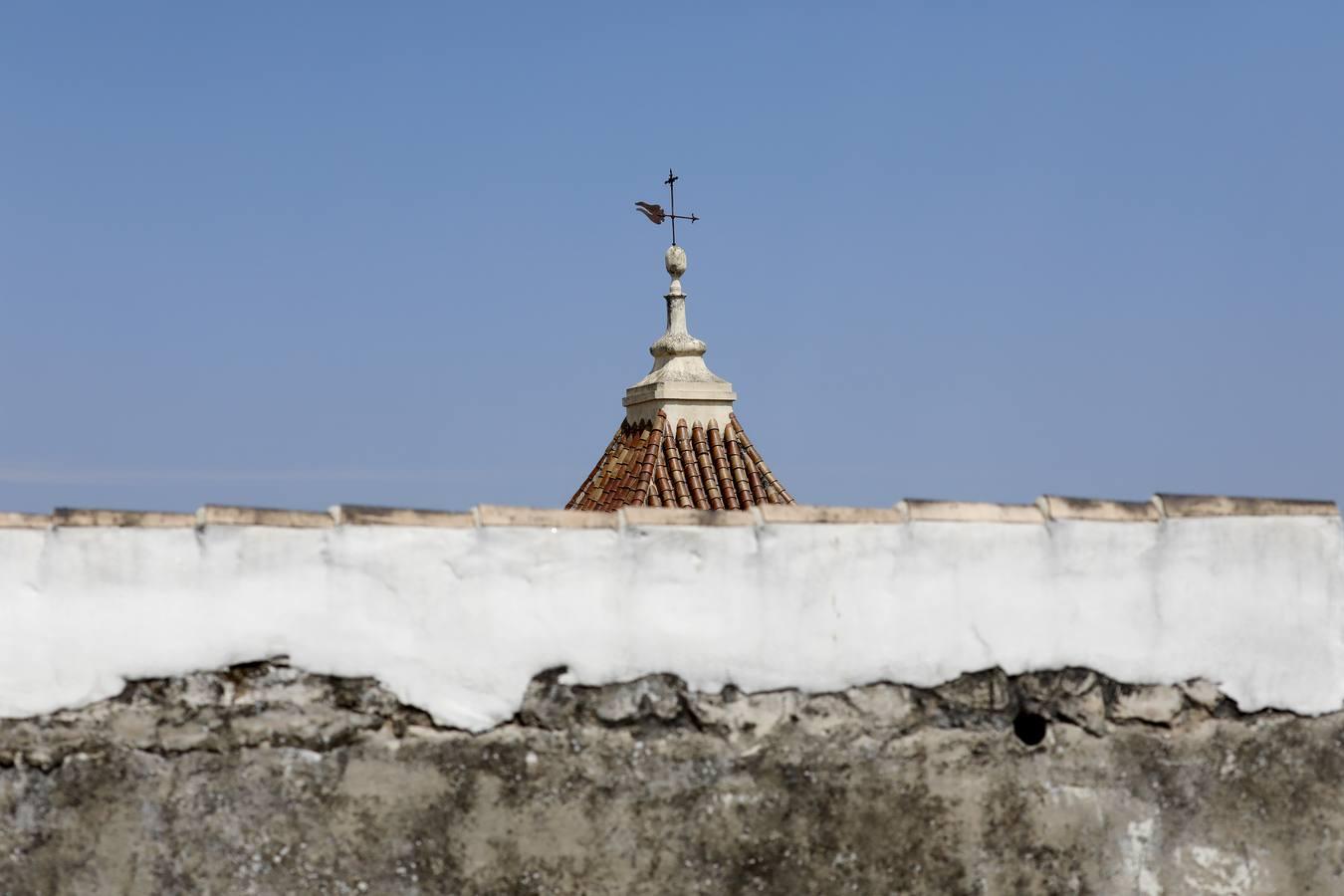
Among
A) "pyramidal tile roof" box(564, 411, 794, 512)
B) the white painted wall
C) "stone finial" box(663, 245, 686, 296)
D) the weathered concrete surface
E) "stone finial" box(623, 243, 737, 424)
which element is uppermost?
"stone finial" box(663, 245, 686, 296)

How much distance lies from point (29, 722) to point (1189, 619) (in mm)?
2753

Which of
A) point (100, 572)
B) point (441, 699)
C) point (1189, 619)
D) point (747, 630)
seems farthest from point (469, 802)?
point (1189, 619)

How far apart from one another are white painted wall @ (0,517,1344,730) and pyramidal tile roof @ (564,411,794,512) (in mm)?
6451

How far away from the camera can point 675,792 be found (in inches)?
136

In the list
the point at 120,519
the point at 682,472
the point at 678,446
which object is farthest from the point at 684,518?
the point at 678,446

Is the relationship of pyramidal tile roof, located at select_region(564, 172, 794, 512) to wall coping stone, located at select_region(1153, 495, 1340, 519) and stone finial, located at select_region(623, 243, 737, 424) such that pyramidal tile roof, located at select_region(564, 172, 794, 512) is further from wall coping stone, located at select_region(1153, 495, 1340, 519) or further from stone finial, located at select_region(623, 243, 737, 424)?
wall coping stone, located at select_region(1153, 495, 1340, 519)

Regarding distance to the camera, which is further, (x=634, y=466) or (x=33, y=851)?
(x=634, y=466)

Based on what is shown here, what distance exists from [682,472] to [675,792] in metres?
7.29

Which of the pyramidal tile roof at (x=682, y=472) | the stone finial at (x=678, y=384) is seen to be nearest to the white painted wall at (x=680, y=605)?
the pyramidal tile roof at (x=682, y=472)

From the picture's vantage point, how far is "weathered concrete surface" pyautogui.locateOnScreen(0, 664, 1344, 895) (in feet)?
10.8

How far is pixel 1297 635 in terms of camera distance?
3793 mm

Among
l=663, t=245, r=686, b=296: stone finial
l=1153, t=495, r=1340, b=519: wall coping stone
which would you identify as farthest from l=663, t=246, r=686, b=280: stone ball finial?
l=1153, t=495, r=1340, b=519: wall coping stone

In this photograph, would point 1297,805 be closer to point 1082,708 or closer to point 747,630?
point 1082,708

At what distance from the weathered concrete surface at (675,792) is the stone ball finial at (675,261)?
Answer: 885 centimetres
